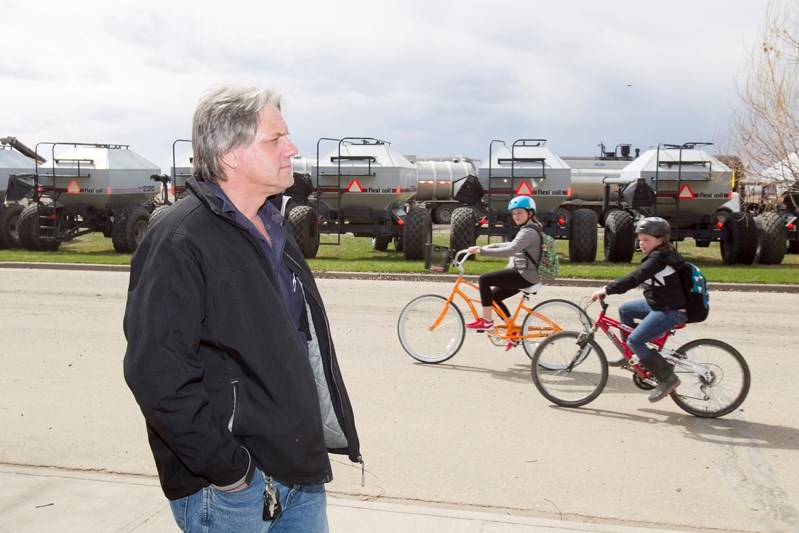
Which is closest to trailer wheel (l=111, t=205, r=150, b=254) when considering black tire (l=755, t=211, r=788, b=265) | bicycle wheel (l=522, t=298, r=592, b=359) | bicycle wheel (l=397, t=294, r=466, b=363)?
black tire (l=755, t=211, r=788, b=265)

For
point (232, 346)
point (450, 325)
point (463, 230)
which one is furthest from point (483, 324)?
point (463, 230)

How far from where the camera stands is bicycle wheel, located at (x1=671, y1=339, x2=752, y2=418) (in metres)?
7.04

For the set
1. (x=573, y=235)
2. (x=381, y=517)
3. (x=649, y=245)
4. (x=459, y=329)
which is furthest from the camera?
(x=573, y=235)

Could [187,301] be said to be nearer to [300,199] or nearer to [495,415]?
[495,415]

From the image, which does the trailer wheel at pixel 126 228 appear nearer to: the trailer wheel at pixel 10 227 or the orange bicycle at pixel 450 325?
the trailer wheel at pixel 10 227

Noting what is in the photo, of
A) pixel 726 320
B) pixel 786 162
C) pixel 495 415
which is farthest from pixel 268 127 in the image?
pixel 786 162

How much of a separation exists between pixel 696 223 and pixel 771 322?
10112mm

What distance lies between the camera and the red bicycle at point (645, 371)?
23.1 ft

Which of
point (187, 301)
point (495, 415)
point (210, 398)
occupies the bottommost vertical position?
point (495, 415)

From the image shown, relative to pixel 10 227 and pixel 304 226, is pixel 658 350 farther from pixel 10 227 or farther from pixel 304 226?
pixel 10 227

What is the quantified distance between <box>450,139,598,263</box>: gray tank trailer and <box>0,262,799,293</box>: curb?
13.4 ft

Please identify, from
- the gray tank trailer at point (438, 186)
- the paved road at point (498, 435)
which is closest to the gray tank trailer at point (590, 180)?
the gray tank trailer at point (438, 186)

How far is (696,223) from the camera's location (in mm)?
21266

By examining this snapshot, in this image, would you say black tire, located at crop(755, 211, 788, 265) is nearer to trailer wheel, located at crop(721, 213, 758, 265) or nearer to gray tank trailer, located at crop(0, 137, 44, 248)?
trailer wheel, located at crop(721, 213, 758, 265)
